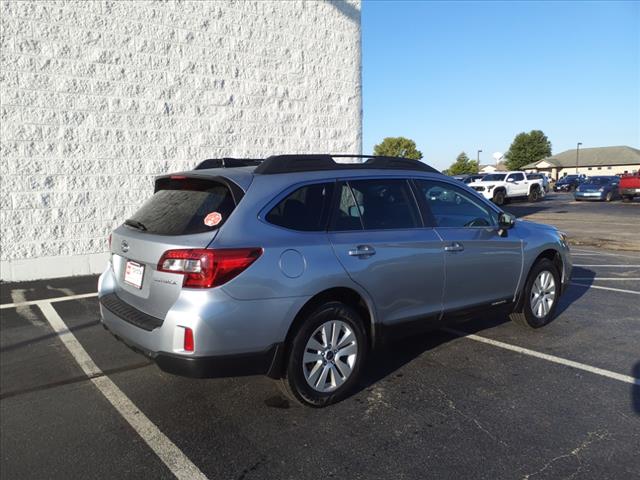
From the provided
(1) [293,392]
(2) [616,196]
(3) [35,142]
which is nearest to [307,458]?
(1) [293,392]

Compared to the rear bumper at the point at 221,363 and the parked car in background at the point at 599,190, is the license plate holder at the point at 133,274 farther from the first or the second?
the parked car in background at the point at 599,190

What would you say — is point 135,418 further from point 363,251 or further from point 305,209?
point 363,251

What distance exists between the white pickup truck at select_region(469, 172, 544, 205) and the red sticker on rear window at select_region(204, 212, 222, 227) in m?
25.4

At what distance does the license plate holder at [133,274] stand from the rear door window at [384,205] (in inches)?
59.5

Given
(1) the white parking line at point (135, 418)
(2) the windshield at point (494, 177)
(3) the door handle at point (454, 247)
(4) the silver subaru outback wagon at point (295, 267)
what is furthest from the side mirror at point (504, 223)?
(2) the windshield at point (494, 177)

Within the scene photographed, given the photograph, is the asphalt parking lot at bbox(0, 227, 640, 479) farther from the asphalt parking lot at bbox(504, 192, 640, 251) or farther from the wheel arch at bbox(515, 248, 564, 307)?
the asphalt parking lot at bbox(504, 192, 640, 251)

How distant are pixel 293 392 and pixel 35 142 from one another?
671cm

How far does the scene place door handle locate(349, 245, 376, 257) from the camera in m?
3.62

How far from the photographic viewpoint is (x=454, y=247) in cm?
429

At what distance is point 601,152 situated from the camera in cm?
8981

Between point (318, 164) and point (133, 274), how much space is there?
1.59 m

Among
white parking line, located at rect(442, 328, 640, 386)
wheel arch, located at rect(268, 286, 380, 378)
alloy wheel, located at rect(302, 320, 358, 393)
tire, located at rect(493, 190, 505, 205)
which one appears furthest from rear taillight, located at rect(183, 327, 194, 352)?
tire, located at rect(493, 190, 505, 205)

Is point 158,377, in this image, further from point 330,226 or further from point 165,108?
point 165,108

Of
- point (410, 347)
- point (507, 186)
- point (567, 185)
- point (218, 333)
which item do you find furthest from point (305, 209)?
point (567, 185)
